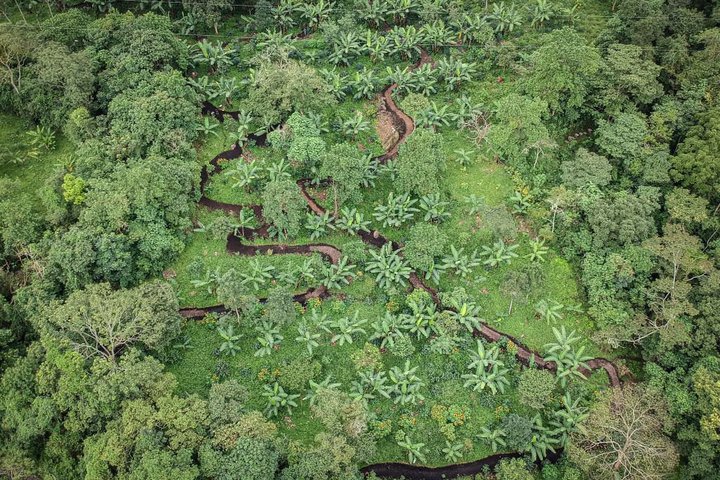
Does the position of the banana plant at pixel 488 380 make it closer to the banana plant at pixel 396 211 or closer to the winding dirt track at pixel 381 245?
the winding dirt track at pixel 381 245

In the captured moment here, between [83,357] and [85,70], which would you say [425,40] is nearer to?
[85,70]

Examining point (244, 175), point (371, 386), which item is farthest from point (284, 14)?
point (371, 386)

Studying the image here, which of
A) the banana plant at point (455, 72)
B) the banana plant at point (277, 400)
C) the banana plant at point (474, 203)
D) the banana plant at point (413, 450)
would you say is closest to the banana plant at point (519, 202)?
the banana plant at point (474, 203)

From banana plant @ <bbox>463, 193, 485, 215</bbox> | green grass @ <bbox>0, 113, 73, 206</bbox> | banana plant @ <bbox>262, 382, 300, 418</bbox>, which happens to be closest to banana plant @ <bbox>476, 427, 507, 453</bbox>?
banana plant @ <bbox>262, 382, 300, 418</bbox>

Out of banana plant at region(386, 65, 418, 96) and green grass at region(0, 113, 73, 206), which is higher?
banana plant at region(386, 65, 418, 96)

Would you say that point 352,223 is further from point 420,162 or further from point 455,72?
point 455,72

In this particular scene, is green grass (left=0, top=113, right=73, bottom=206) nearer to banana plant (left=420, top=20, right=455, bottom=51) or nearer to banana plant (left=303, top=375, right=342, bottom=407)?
banana plant (left=303, top=375, right=342, bottom=407)
